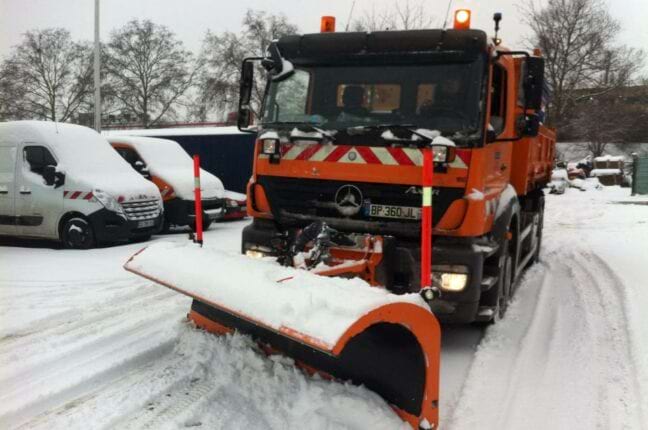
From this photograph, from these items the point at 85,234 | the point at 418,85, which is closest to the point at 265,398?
the point at 418,85

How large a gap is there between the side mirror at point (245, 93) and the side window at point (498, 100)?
2323 mm

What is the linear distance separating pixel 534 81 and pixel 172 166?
9300 mm

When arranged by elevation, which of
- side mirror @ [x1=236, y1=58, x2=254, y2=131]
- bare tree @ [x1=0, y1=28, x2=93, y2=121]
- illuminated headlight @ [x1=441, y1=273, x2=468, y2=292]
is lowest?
illuminated headlight @ [x1=441, y1=273, x2=468, y2=292]

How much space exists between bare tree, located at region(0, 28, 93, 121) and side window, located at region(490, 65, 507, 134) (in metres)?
20.1

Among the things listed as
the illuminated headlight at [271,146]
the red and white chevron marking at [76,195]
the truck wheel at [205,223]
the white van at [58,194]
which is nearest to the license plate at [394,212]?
the illuminated headlight at [271,146]

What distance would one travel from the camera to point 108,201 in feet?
31.4

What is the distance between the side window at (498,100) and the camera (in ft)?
16.1

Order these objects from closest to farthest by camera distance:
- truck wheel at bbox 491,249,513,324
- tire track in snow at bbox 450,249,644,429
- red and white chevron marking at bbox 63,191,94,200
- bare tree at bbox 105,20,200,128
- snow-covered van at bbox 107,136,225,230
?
tire track in snow at bbox 450,249,644,429
truck wheel at bbox 491,249,513,324
red and white chevron marking at bbox 63,191,94,200
snow-covered van at bbox 107,136,225,230
bare tree at bbox 105,20,200,128

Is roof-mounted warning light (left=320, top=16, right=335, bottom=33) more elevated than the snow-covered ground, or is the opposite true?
roof-mounted warning light (left=320, top=16, right=335, bottom=33)

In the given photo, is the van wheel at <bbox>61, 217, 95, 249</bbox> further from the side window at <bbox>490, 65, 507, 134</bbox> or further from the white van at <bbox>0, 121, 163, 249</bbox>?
the side window at <bbox>490, 65, 507, 134</bbox>

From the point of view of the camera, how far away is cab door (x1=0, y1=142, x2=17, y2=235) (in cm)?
972

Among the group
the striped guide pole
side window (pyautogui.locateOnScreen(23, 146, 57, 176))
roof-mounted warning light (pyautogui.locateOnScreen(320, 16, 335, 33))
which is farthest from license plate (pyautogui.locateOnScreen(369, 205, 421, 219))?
side window (pyautogui.locateOnScreen(23, 146, 57, 176))

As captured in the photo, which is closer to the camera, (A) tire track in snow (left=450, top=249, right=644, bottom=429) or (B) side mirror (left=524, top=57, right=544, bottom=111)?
(A) tire track in snow (left=450, top=249, right=644, bottom=429)

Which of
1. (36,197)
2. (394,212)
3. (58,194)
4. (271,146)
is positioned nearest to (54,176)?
(58,194)
